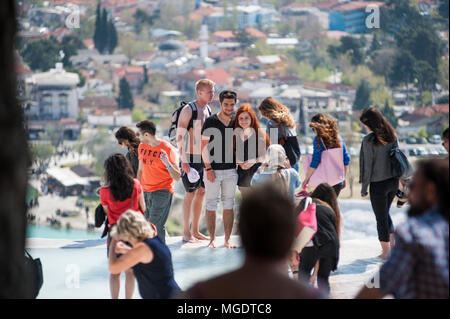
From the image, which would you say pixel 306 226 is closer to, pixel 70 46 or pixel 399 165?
pixel 399 165

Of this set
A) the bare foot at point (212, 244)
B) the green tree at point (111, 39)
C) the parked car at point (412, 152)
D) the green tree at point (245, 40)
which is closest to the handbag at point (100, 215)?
the bare foot at point (212, 244)

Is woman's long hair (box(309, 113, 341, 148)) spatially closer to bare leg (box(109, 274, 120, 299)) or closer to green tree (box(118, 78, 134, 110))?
bare leg (box(109, 274, 120, 299))

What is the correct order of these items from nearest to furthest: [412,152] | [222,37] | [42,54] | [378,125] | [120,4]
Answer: [378,125] → [412,152] → [42,54] → [222,37] → [120,4]

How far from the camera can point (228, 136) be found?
3.61 metres

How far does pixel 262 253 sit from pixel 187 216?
2.72m

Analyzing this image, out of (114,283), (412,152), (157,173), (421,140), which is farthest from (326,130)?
(421,140)

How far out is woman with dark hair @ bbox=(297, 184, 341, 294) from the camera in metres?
2.63

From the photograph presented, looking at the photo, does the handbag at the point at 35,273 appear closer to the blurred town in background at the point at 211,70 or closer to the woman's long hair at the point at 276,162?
the woman's long hair at the point at 276,162

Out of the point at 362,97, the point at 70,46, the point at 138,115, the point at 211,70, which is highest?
the point at 70,46

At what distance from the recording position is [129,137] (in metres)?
3.49

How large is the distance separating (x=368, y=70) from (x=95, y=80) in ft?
76.5

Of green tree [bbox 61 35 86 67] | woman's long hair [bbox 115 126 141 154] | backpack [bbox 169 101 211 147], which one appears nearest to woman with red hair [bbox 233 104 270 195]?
backpack [bbox 169 101 211 147]
